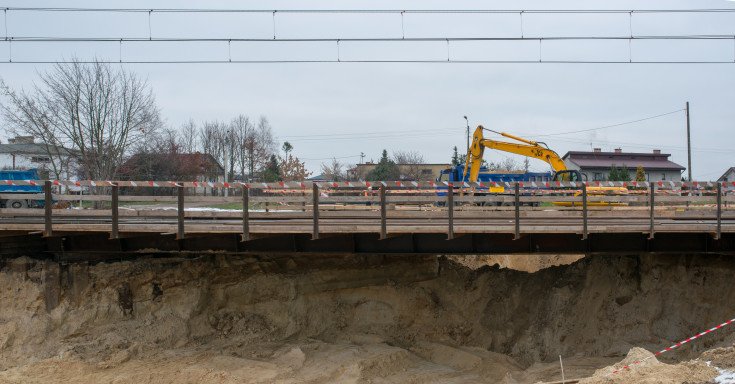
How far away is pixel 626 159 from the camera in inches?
2293

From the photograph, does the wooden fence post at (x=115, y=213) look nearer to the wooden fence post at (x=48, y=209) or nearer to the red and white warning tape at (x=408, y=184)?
the red and white warning tape at (x=408, y=184)

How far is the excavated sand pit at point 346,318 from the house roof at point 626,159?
162 feet

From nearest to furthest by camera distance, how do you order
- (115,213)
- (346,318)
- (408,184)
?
1. (115,213)
2. (408,184)
3. (346,318)

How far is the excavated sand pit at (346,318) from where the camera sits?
9359mm

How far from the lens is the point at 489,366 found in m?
10.0

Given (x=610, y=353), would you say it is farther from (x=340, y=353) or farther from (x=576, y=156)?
(x=576, y=156)

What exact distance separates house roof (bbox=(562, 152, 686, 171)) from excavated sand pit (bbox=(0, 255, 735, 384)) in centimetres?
4949

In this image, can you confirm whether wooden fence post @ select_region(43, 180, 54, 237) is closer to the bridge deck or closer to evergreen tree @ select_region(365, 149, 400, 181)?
the bridge deck

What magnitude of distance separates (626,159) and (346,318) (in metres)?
57.2

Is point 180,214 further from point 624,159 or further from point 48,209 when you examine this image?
point 624,159

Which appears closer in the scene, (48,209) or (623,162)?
(48,209)

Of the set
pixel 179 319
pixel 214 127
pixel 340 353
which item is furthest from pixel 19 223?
pixel 214 127

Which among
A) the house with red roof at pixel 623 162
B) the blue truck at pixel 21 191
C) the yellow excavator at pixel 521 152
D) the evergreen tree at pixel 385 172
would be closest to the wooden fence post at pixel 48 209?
the blue truck at pixel 21 191

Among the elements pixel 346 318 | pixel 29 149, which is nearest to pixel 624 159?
pixel 346 318
